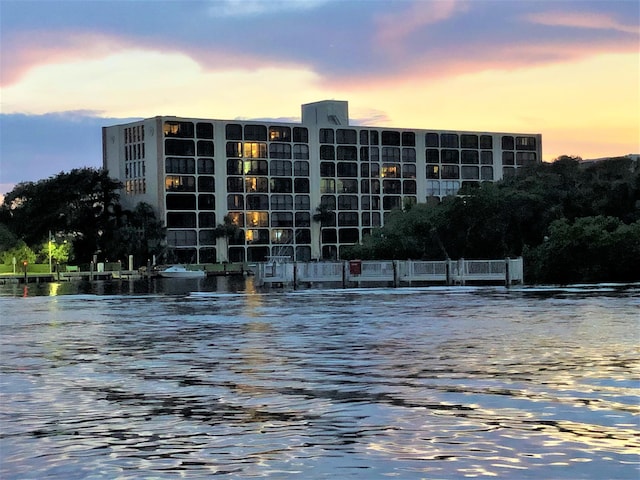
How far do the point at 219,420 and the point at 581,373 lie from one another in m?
7.11

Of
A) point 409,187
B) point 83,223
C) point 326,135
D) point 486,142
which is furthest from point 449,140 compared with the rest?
point 83,223

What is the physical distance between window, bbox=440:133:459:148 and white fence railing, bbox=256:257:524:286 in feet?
349

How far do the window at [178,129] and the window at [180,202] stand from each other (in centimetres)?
912

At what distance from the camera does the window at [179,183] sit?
14000cm

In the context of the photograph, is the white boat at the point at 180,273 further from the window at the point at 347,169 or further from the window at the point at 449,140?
the window at the point at 449,140

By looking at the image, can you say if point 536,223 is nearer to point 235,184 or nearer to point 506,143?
point 235,184

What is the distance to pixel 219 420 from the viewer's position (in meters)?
12.6

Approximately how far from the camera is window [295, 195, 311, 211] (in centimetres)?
15262

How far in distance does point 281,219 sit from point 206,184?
45.6 feet

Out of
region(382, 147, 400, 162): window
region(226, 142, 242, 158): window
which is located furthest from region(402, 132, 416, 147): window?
region(226, 142, 242, 158): window

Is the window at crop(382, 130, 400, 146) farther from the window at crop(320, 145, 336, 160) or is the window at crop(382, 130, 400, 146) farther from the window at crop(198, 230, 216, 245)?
the window at crop(198, 230, 216, 245)

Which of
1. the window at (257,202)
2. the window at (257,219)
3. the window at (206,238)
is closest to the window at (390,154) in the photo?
the window at (257,202)

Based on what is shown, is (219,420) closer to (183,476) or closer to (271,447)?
(271,447)

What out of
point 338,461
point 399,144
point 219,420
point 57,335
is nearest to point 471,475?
point 338,461
